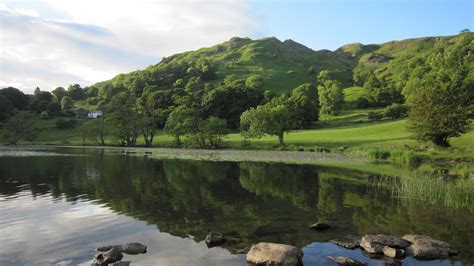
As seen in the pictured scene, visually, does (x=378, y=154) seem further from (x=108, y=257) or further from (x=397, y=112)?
(x=397, y=112)

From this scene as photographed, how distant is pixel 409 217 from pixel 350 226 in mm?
4530

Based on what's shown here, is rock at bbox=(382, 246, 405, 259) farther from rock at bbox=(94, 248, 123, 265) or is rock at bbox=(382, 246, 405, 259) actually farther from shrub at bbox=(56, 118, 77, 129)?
shrub at bbox=(56, 118, 77, 129)

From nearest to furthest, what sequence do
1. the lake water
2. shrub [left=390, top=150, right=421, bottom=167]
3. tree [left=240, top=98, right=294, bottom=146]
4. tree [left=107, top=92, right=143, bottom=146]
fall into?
1. the lake water
2. shrub [left=390, top=150, right=421, bottom=167]
3. tree [left=240, top=98, right=294, bottom=146]
4. tree [left=107, top=92, right=143, bottom=146]

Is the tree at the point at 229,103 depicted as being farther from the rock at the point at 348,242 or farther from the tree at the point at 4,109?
the rock at the point at 348,242

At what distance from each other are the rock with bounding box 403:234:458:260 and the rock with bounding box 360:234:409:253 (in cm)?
48

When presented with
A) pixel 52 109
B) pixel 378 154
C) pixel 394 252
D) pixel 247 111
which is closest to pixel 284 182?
pixel 394 252

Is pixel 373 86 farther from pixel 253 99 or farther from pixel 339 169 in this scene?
pixel 339 169

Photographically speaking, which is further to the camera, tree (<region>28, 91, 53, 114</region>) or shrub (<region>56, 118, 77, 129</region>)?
tree (<region>28, 91, 53, 114</region>)

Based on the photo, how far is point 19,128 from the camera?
412 ft

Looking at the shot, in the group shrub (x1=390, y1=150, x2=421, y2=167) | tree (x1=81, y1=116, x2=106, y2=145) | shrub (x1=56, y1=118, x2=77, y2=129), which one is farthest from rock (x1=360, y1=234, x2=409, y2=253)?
shrub (x1=56, y1=118, x2=77, y2=129)

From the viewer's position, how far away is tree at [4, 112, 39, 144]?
125 m

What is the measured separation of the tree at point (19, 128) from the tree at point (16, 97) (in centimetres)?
5844

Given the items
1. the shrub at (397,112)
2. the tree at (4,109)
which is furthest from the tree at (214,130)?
the tree at (4,109)

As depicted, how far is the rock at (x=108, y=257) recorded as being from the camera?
14475mm
